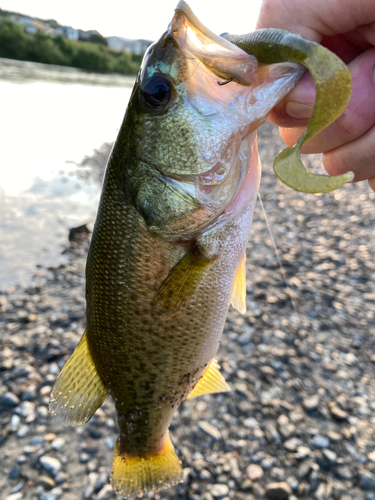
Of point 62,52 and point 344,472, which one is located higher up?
point 62,52

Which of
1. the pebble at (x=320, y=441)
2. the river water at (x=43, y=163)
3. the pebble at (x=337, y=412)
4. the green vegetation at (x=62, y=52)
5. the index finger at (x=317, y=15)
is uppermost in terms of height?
the green vegetation at (x=62, y=52)

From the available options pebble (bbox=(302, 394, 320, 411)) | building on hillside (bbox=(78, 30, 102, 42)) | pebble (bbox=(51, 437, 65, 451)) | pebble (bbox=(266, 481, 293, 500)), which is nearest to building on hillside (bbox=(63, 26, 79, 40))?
building on hillside (bbox=(78, 30, 102, 42))

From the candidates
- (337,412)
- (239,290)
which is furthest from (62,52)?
(239,290)

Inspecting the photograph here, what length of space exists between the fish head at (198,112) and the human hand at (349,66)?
0.26m

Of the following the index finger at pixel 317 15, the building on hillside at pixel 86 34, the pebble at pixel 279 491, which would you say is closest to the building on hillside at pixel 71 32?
the building on hillside at pixel 86 34

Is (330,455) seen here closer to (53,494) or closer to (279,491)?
(279,491)

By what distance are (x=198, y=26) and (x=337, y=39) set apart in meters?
0.91

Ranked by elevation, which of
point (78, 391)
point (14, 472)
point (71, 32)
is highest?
point (71, 32)

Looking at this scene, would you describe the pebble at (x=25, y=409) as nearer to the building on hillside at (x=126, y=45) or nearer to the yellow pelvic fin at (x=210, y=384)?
the yellow pelvic fin at (x=210, y=384)

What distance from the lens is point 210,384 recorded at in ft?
7.13

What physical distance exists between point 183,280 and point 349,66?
4.23 ft

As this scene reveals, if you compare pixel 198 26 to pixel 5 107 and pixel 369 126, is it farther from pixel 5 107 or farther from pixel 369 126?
pixel 5 107

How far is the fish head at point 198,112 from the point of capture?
1.35 metres

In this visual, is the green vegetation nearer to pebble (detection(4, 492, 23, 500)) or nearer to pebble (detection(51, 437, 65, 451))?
pebble (detection(51, 437, 65, 451))
